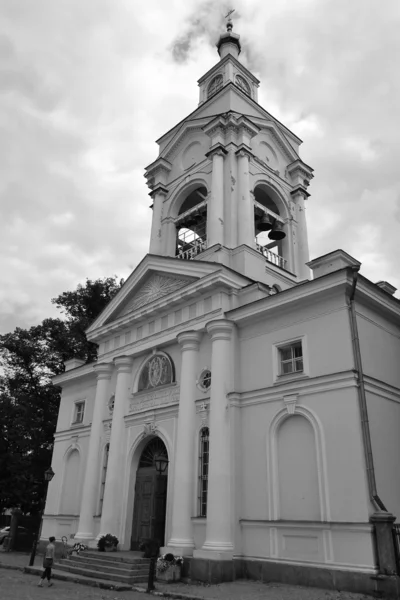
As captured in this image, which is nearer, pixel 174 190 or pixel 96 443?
pixel 96 443

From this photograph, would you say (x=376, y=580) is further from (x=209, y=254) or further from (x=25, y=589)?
(x=209, y=254)

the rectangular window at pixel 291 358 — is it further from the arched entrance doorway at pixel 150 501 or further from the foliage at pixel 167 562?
the foliage at pixel 167 562

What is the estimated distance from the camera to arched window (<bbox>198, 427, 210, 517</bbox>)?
14750 mm

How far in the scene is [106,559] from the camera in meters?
14.8

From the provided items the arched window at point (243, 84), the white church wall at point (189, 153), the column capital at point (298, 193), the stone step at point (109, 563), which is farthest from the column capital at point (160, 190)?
the stone step at point (109, 563)

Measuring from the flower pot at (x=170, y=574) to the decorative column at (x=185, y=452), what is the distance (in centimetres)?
72

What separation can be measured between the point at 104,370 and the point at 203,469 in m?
6.74

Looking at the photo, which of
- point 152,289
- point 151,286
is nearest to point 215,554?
point 152,289

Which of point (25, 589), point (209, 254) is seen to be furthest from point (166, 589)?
point (209, 254)

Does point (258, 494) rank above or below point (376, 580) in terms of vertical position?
above

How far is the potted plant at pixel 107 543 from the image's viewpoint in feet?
52.8

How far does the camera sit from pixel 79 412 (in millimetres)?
22516

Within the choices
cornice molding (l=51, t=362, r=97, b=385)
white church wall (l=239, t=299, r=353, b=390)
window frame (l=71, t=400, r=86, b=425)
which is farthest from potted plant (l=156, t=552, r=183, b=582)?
window frame (l=71, t=400, r=86, b=425)

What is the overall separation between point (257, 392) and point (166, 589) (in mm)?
5548
